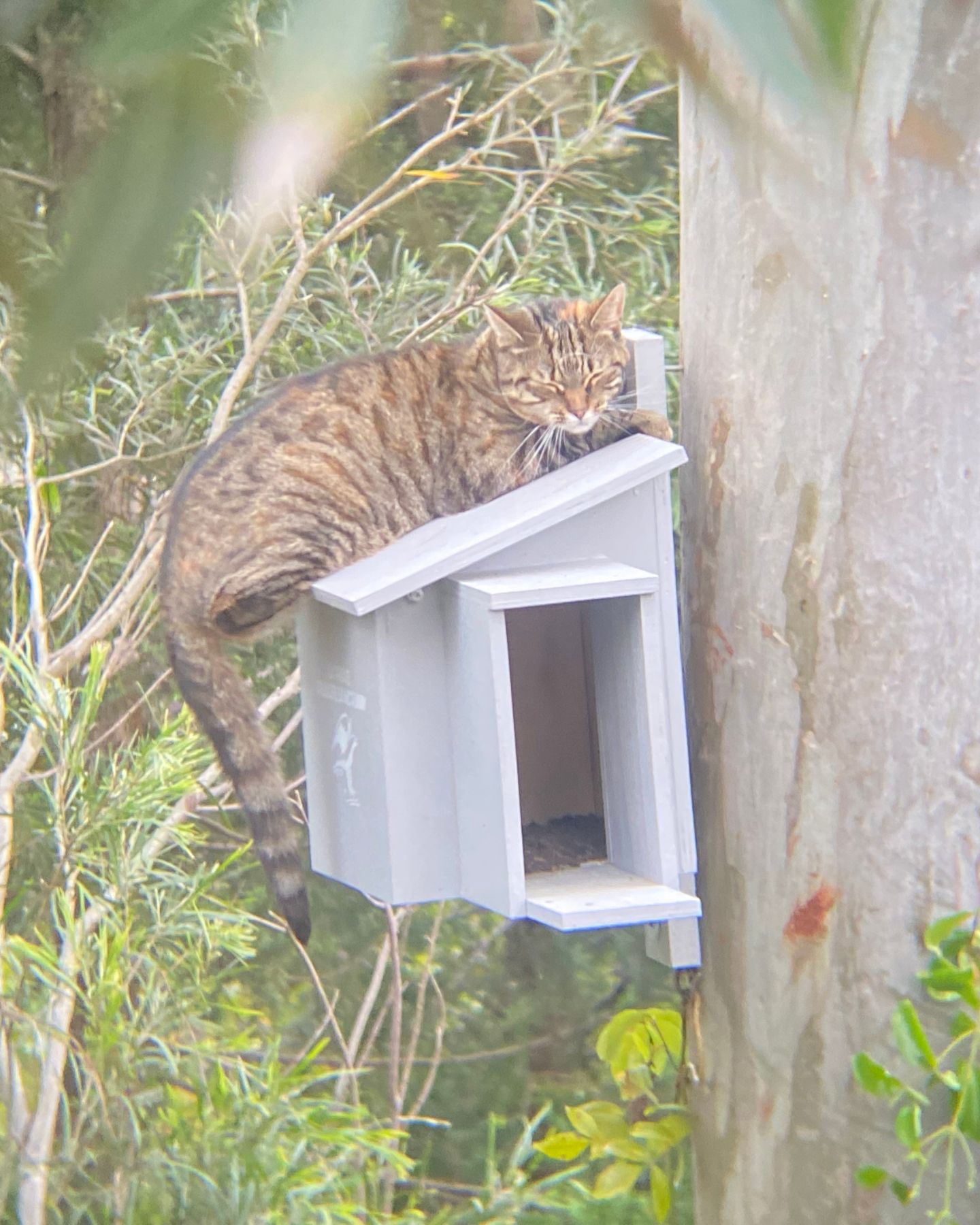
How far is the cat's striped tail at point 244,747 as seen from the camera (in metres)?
1.78

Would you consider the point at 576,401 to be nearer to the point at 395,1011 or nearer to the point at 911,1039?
the point at 911,1039

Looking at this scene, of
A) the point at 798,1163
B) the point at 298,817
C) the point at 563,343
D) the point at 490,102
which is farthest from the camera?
the point at 298,817

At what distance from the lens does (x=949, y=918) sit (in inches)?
53.1

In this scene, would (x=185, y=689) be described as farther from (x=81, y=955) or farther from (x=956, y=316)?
(x=956, y=316)

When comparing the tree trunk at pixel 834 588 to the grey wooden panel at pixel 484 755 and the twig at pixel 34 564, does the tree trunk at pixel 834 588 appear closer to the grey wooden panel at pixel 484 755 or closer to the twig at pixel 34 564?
the grey wooden panel at pixel 484 755

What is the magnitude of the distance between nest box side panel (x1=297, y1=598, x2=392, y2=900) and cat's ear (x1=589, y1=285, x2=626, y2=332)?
2.05ft

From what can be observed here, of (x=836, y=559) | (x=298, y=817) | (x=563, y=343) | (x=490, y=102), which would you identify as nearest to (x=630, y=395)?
(x=563, y=343)

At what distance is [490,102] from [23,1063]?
1.87 m

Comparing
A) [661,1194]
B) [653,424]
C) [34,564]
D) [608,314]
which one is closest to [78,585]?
[34,564]

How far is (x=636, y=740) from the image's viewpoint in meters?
1.49

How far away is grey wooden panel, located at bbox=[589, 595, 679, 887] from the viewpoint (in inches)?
57.2

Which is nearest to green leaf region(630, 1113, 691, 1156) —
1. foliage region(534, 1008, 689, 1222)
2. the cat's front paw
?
foliage region(534, 1008, 689, 1222)

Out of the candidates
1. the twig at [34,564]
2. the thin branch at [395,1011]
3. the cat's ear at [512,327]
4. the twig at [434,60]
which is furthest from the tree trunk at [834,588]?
the thin branch at [395,1011]

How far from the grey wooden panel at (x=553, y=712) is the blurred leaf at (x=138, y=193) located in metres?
1.49
